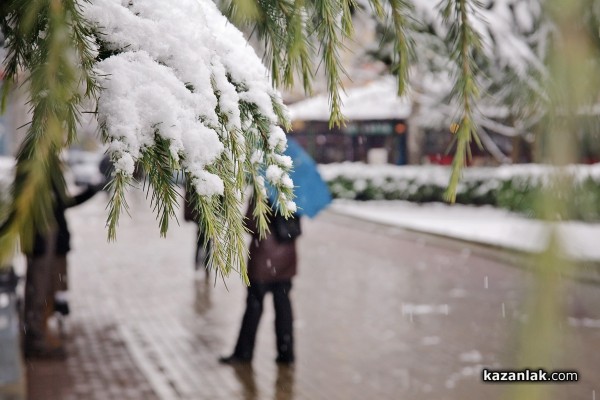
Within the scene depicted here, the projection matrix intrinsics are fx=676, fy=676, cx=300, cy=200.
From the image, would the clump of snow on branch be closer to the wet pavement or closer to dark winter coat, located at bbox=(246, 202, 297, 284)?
the wet pavement

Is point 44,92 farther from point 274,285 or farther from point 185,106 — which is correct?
point 274,285

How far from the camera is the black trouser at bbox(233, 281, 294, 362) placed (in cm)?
601

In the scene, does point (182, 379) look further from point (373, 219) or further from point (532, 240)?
point (373, 219)

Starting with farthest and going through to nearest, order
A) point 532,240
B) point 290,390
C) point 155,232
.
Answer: point 155,232 < point 290,390 < point 532,240

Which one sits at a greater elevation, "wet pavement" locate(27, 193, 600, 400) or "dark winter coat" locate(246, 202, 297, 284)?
"dark winter coat" locate(246, 202, 297, 284)

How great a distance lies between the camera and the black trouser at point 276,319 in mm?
6012

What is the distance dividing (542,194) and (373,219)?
17.8 m

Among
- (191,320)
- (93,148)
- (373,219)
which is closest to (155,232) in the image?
(373,219)

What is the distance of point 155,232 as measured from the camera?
16.6m

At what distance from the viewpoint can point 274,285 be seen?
6.02 meters

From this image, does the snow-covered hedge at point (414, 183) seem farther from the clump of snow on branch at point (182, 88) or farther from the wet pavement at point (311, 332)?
the clump of snow on branch at point (182, 88)

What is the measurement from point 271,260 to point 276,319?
615mm

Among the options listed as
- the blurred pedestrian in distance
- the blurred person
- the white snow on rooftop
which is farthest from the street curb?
the white snow on rooftop

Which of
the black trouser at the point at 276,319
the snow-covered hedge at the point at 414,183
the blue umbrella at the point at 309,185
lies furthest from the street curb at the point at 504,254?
the snow-covered hedge at the point at 414,183
